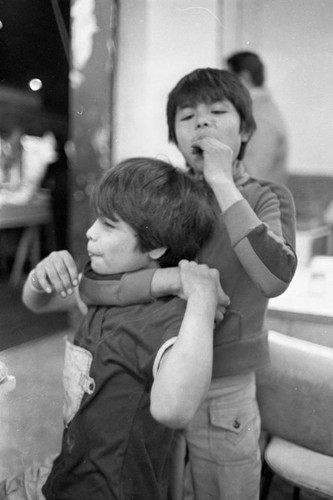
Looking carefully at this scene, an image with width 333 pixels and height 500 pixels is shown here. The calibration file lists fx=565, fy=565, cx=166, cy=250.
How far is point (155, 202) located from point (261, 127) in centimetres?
28

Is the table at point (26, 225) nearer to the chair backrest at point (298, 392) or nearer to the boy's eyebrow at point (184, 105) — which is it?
the boy's eyebrow at point (184, 105)

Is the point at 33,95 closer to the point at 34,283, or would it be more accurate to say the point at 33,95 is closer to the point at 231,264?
the point at 34,283

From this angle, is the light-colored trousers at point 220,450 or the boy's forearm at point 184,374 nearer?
the boy's forearm at point 184,374

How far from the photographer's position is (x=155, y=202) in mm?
744

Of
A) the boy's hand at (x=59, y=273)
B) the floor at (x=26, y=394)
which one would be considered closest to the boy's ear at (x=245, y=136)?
the boy's hand at (x=59, y=273)

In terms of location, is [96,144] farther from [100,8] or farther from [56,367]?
[56,367]

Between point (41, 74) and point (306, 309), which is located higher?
point (41, 74)

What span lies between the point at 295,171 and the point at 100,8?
47 centimetres

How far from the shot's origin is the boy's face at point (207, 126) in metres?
0.78

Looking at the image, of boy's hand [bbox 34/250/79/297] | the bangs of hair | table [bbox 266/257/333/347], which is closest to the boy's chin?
the bangs of hair

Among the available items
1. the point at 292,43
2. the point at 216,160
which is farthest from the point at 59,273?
the point at 292,43

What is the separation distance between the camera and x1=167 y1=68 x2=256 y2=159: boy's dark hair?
79 centimetres

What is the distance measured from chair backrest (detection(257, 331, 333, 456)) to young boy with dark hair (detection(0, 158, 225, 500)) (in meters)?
0.29

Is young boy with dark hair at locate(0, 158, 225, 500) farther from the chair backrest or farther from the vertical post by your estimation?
the chair backrest
